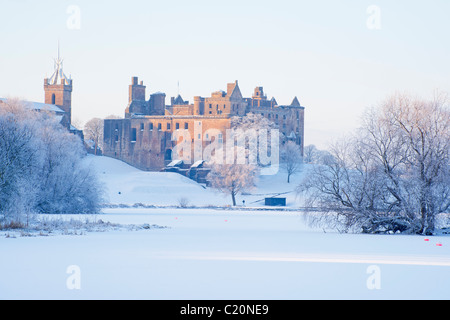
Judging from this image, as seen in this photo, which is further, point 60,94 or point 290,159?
point 60,94

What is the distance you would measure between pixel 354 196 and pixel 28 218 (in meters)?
13.8

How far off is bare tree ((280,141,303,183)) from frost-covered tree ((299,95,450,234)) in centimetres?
7316

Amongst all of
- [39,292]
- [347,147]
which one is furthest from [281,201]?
[39,292]

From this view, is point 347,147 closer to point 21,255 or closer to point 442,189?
point 442,189

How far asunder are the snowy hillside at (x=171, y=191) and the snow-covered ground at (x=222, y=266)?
4998cm

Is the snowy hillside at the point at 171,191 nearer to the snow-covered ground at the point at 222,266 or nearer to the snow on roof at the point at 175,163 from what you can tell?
the snow on roof at the point at 175,163

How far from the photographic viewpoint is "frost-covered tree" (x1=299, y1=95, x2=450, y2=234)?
32.2 m

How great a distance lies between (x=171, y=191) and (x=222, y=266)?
71836 millimetres

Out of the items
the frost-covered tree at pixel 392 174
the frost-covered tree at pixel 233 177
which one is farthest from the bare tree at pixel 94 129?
the frost-covered tree at pixel 392 174

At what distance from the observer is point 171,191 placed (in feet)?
297

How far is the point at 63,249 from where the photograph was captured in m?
22.6

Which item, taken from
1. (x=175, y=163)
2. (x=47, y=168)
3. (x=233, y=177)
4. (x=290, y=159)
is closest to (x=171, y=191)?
(x=233, y=177)

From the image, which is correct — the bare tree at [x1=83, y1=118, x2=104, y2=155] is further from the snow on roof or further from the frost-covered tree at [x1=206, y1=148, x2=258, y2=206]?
the frost-covered tree at [x1=206, y1=148, x2=258, y2=206]

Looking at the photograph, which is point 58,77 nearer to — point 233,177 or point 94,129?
point 94,129
